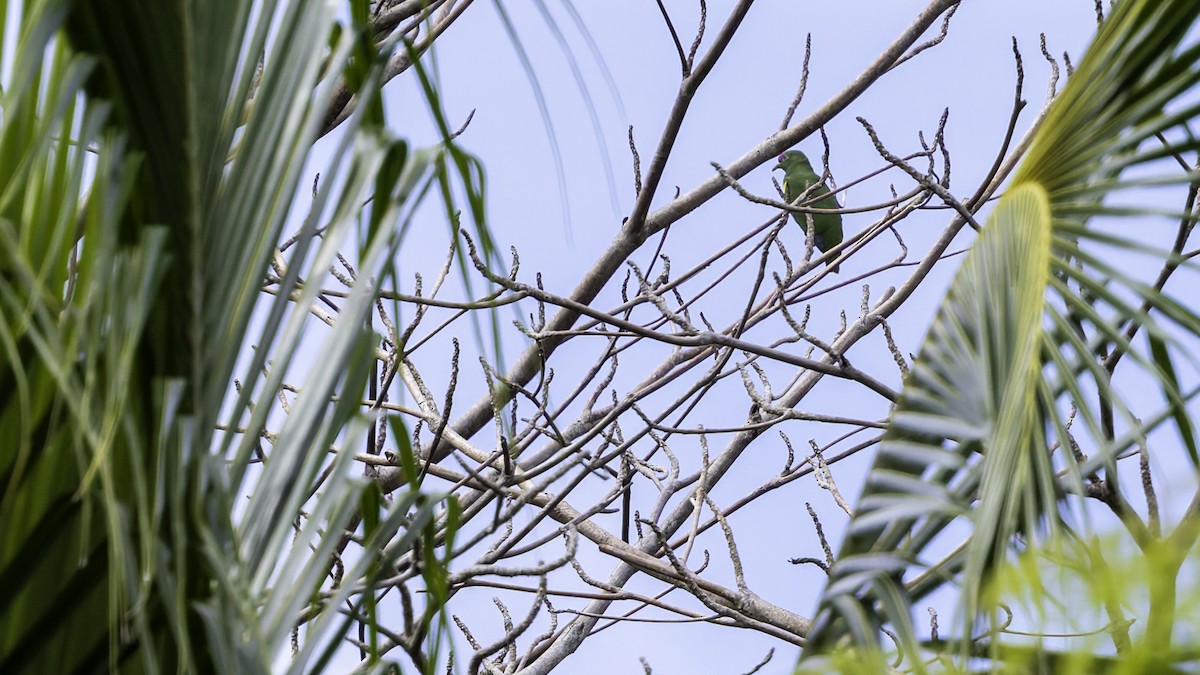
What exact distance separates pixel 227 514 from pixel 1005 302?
0.51 meters

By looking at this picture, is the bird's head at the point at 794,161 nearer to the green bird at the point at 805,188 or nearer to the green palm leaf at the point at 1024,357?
Result: the green bird at the point at 805,188

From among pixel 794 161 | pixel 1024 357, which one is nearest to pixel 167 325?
pixel 1024 357

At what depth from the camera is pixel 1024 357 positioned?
627mm

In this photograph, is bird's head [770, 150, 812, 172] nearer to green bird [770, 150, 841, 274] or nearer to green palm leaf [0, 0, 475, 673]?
green bird [770, 150, 841, 274]

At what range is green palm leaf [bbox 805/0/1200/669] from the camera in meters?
0.61

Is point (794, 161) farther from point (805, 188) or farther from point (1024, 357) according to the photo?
point (1024, 357)

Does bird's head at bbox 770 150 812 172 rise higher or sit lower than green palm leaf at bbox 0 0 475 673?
higher

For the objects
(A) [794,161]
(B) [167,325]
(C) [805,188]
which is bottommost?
(B) [167,325]

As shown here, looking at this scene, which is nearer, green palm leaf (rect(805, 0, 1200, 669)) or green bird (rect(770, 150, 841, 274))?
green palm leaf (rect(805, 0, 1200, 669))

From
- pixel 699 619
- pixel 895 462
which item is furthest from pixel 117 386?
pixel 699 619

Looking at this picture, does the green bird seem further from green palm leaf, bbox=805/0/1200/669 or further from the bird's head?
green palm leaf, bbox=805/0/1200/669

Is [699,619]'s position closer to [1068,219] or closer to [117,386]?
[1068,219]

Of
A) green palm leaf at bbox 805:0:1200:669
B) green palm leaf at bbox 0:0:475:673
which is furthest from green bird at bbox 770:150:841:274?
green palm leaf at bbox 0:0:475:673

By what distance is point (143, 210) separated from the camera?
53cm
